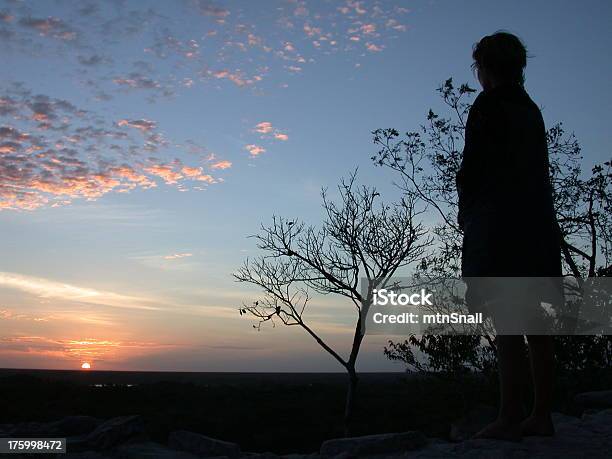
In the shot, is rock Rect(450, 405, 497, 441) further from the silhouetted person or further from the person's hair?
the person's hair

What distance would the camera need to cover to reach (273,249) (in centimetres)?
1603

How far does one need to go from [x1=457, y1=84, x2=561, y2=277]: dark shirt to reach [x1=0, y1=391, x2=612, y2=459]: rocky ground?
109 cm

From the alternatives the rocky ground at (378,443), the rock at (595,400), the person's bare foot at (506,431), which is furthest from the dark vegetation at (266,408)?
the person's bare foot at (506,431)

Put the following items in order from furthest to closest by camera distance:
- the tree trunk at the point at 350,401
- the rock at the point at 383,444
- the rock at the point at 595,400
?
the tree trunk at the point at 350,401, the rock at the point at 595,400, the rock at the point at 383,444

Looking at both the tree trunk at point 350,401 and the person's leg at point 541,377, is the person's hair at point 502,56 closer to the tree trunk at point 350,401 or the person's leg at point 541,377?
the person's leg at point 541,377

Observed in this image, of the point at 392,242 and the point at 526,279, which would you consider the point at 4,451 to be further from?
the point at 392,242

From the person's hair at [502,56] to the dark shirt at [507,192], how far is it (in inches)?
5.3

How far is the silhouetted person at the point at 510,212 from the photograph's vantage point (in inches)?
129

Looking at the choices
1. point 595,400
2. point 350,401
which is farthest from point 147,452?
point 350,401

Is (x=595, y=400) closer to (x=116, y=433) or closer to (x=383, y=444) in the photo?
(x=383, y=444)

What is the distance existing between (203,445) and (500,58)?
477 centimetres

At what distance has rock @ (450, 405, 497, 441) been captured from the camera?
5.53 metres

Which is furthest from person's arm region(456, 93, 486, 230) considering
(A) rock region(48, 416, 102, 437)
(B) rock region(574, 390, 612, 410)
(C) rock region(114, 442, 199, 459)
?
(A) rock region(48, 416, 102, 437)

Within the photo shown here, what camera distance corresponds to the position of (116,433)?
233 inches
